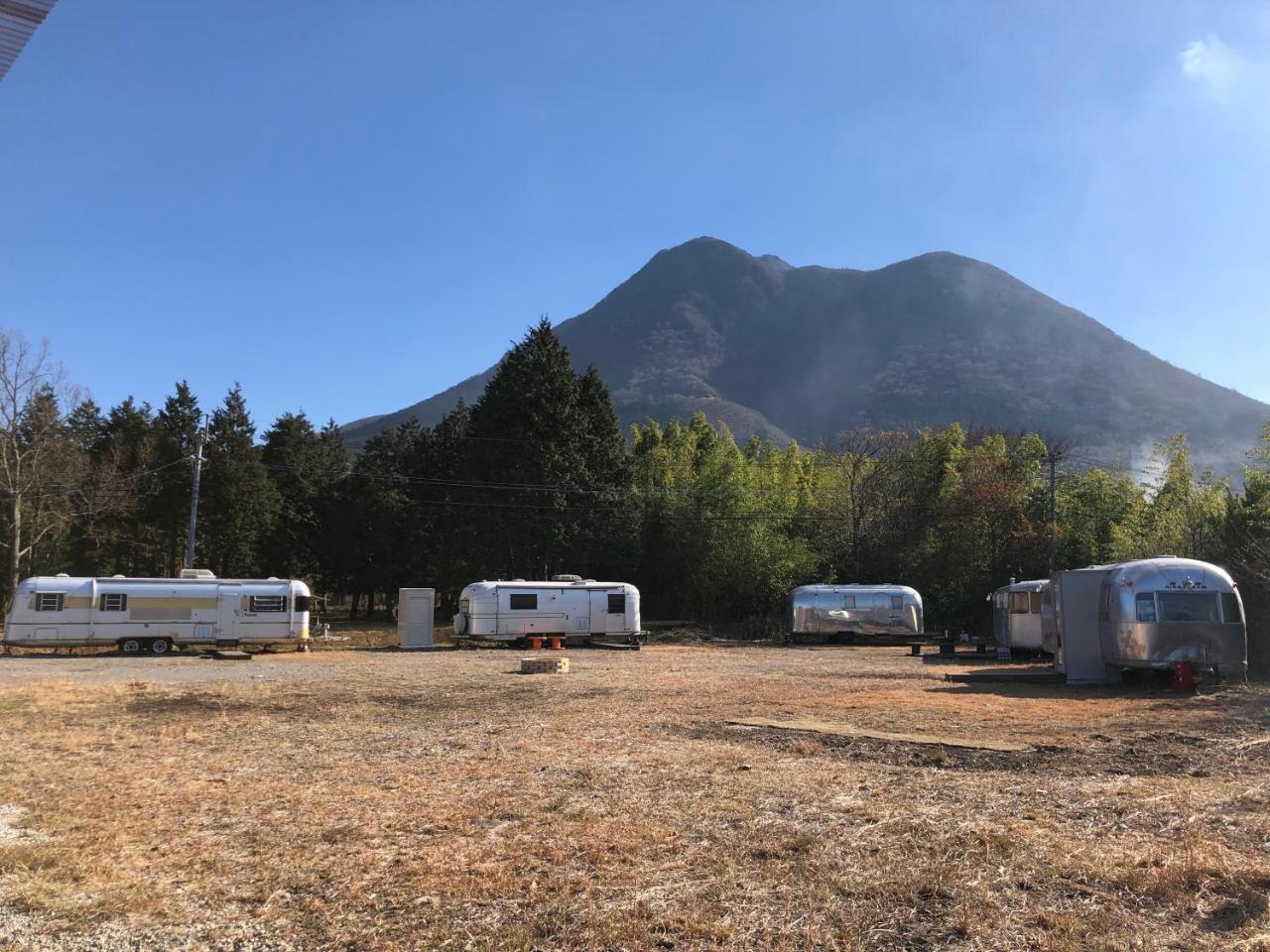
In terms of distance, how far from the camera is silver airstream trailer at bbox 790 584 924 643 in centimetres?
A: 4019

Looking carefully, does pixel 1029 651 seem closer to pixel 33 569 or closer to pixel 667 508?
pixel 667 508

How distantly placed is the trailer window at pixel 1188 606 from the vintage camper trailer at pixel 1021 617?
392 inches

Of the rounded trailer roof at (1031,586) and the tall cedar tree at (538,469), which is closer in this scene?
the rounded trailer roof at (1031,586)

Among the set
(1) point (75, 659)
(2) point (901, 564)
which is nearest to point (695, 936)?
(1) point (75, 659)

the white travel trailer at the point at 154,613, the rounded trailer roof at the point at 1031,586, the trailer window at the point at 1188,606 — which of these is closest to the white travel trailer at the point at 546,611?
the white travel trailer at the point at 154,613

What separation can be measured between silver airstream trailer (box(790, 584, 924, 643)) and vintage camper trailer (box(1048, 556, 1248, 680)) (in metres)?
20.9

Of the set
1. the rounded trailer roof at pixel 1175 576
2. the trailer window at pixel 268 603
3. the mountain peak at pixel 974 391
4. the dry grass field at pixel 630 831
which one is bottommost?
the dry grass field at pixel 630 831

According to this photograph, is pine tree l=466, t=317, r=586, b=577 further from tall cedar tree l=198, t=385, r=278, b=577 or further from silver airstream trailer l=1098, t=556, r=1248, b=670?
silver airstream trailer l=1098, t=556, r=1248, b=670

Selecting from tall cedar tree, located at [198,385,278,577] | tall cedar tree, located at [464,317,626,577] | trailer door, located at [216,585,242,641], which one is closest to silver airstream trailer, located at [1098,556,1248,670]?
trailer door, located at [216,585,242,641]

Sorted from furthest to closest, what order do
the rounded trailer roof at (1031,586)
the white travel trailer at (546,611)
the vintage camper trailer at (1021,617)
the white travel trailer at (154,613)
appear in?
the white travel trailer at (546,611), the vintage camper trailer at (1021,617), the rounded trailer roof at (1031,586), the white travel trailer at (154,613)

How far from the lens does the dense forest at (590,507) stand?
4356 centimetres

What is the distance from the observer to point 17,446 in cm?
3719

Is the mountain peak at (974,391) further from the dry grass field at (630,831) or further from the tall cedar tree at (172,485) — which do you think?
the dry grass field at (630,831)

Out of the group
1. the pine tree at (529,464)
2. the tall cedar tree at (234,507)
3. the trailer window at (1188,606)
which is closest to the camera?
the trailer window at (1188,606)
